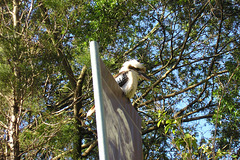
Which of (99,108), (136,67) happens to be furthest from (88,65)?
(99,108)

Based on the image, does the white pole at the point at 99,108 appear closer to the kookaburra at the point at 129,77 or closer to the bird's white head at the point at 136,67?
the kookaburra at the point at 129,77

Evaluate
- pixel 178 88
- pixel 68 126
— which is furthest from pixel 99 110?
pixel 178 88

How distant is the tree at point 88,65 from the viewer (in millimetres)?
6648

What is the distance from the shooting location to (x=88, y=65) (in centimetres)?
734

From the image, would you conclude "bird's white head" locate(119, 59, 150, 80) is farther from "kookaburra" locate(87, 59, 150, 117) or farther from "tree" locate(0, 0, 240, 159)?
"tree" locate(0, 0, 240, 159)

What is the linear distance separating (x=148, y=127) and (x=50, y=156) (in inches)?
114

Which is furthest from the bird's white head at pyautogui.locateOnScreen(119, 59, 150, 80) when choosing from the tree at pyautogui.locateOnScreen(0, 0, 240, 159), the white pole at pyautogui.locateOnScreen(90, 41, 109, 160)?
the white pole at pyautogui.locateOnScreen(90, 41, 109, 160)

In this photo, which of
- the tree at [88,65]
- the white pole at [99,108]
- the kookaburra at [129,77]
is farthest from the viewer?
the tree at [88,65]

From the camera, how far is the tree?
262 inches

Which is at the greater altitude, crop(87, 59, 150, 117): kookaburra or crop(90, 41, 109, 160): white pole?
crop(87, 59, 150, 117): kookaburra

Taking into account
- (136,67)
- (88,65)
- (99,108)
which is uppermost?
(88,65)

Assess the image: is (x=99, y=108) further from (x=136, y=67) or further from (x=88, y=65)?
(x=88, y=65)

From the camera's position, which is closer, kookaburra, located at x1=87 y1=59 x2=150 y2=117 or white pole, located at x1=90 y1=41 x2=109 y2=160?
white pole, located at x1=90 y1=41 x2=109 y2=160

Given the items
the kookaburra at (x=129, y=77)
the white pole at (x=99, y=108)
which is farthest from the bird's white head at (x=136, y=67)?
the white pole at (x=99, y=108)
